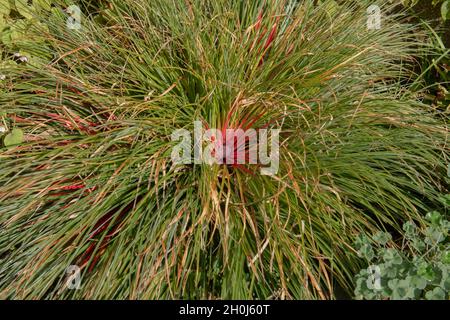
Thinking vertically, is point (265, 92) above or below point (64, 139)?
above

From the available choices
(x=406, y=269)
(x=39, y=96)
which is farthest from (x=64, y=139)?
(x=406, y=269)

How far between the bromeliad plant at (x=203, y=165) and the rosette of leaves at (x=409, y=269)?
12 centimetres

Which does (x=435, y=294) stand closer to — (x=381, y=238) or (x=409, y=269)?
(x=409, y=269)

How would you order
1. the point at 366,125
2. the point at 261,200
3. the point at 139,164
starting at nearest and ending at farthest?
1. the point at 261,200
2. the point at 139,164
3. the point at 366,125

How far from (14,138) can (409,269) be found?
Answer: 1648 millimetres

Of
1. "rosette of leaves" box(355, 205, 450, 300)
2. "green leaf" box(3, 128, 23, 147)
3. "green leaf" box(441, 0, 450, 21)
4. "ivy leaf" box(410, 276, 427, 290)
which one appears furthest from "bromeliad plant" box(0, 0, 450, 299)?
"green leaf" box(441, 0, 450, 21)

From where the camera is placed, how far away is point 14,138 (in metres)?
2.48

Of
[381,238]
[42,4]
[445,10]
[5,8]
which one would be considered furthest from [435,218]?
[5,8]

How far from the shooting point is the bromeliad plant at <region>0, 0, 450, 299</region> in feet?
7.18

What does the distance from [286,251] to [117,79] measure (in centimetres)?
111

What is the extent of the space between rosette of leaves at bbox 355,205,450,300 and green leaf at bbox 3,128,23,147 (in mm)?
1432
